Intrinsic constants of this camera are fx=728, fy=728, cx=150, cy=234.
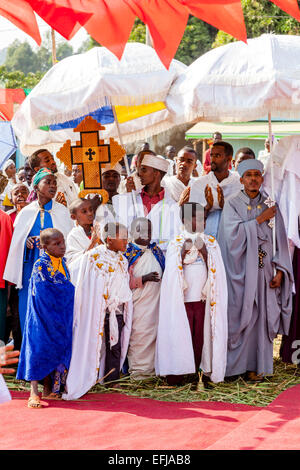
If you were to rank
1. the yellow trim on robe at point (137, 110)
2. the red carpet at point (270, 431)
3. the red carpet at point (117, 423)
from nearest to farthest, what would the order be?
the red carpet at point (270, 431) → the red carpet at point (117, 423) → the yellow trim on robe at point (137, 110)

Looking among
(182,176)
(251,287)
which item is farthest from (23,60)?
(251,287)

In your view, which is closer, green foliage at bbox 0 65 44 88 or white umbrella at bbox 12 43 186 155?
white umbrella at bbox 12 43 186 155

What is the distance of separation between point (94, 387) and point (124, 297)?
2.90ft

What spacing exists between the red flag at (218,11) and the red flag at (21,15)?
4.69ft

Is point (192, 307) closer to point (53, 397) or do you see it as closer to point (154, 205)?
point (154, 205)

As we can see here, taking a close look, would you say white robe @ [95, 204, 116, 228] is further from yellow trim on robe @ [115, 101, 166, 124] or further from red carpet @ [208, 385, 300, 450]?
red carpet @ [208, 385, 300, 450]

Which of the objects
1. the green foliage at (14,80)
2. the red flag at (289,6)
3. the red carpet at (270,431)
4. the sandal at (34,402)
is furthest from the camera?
the green foliage at (14,80)

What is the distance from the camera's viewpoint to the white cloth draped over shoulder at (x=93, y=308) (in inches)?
257

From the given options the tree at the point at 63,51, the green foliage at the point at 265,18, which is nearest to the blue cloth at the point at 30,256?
the green foliage at the point at 265,18

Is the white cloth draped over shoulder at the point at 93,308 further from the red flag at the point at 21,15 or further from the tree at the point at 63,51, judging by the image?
the tree at the point at 63,51

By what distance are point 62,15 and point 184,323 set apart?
10.0 ft

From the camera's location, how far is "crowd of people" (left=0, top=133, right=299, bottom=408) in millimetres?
6465

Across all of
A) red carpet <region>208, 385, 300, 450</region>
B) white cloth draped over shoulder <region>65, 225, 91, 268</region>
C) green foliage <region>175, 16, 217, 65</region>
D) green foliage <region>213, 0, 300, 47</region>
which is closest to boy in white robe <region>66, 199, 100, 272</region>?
white cloth draped over shoulder <region>65, 225, 91, 268</region>

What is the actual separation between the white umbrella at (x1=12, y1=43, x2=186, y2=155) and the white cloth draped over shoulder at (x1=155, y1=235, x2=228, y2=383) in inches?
61.3
